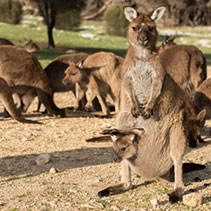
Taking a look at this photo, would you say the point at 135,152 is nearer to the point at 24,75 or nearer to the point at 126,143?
the point at 126,143

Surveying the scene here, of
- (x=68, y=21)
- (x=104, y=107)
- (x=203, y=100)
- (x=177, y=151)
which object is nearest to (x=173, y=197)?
(x=177, y=151)

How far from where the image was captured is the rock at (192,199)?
301cm

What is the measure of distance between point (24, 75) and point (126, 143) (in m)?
3.67

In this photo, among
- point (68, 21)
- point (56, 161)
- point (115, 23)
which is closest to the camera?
point (56, 161)

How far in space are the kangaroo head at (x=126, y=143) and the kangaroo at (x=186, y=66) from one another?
3413 mm

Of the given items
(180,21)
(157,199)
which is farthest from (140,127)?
(180,21)

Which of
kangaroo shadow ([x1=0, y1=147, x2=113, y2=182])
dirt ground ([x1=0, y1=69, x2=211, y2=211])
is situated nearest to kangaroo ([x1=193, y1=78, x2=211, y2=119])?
dirt ground ([x1=0, y1=69, x2=211, y2=211])

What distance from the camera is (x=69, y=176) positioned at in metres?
3.70

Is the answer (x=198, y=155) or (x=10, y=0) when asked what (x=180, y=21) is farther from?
(x=198, y=155)

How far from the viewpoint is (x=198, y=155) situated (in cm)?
443

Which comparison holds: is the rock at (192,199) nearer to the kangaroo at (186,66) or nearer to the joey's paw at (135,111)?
the joey's paw at (135,111)

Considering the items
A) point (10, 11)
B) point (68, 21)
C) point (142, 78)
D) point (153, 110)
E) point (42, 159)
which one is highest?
point (142, 78)

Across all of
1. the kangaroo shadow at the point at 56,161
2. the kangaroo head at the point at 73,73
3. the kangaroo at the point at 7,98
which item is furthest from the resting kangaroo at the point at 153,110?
the kangaroo head at the point at 73,73

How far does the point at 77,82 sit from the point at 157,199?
4.15 meters
